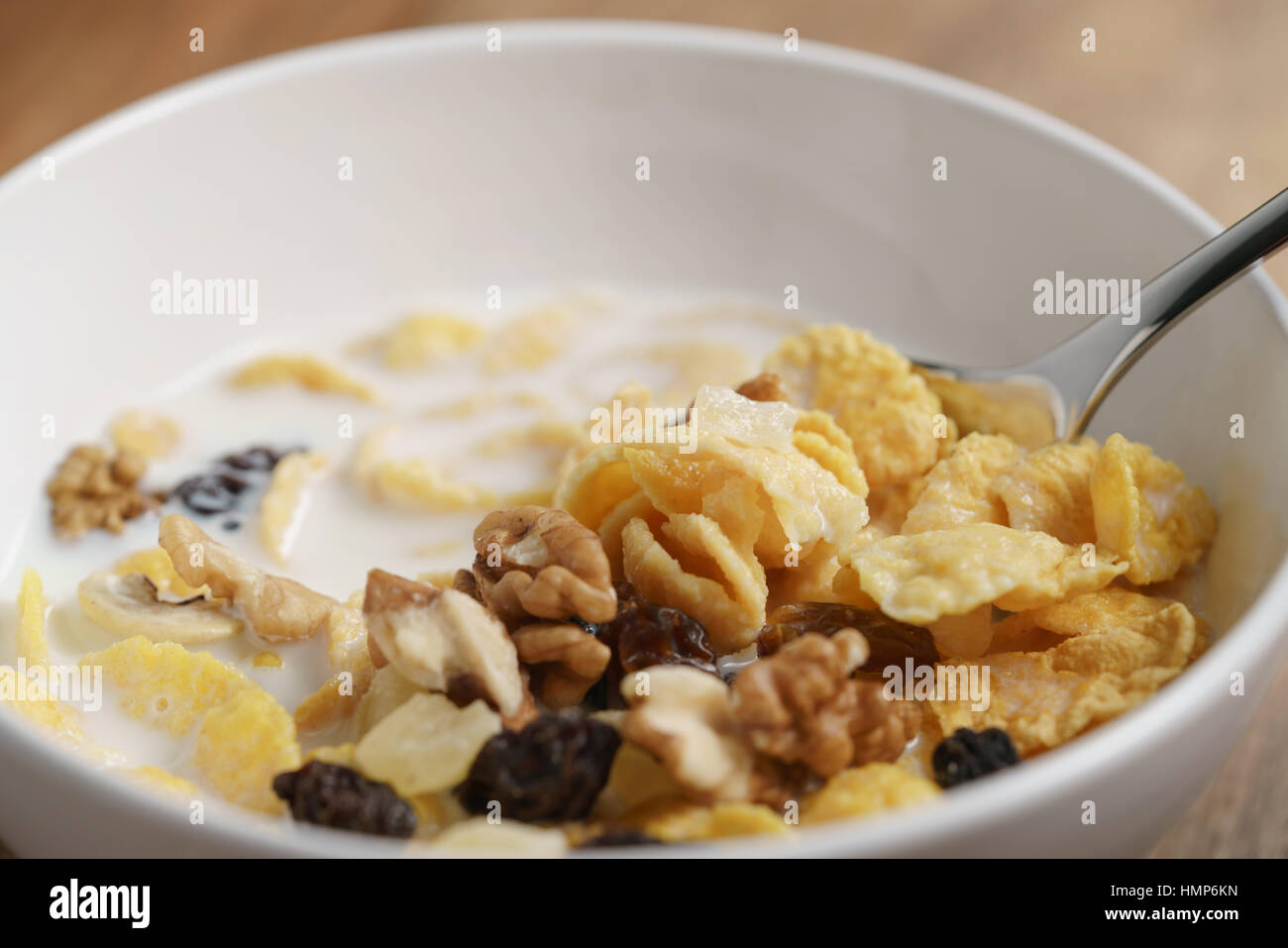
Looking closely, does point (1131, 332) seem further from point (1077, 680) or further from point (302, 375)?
point (302, 375)

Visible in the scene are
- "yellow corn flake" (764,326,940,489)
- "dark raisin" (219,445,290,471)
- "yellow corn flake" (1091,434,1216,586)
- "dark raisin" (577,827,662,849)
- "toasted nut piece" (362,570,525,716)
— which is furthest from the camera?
"dark raisin" (219,445,290,471)

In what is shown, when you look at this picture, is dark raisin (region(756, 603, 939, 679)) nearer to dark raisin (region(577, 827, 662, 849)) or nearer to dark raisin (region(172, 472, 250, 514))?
dark raisin (region(577, 827, 662, 849))

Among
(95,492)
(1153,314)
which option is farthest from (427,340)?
(1153,314)

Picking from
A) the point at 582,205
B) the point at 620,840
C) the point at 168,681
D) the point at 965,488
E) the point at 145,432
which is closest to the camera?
the point at 620,840

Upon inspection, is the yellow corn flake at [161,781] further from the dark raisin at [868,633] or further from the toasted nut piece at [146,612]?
the dark raisin at [868,633]

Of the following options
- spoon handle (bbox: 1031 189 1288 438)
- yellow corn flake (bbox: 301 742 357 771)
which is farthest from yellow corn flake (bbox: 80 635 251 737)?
spoon handle (bbox: 1031 189 1288 438)

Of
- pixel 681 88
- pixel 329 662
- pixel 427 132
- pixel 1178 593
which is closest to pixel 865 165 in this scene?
pixel 681 88

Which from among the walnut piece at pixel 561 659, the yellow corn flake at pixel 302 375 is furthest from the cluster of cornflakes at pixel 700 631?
the yellow corn flake at pixel 302 375
